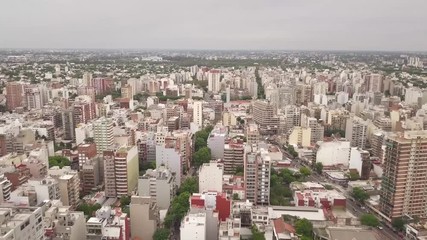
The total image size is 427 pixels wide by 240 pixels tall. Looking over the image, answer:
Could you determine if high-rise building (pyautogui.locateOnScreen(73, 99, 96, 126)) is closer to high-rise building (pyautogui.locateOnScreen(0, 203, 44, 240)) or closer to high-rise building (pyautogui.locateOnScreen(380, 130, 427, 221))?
high-rise building (pyautogui.locateOnScreen(0, 203, 44, 240))

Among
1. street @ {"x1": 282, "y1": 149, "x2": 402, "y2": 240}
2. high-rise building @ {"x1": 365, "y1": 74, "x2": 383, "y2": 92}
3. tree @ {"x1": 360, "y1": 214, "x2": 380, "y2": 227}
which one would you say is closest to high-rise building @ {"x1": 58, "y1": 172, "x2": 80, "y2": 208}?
tree @ {"x1": 360, "y1": 214, "x2": 380, "y2": 227}

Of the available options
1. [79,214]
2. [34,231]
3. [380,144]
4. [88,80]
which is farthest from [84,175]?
[88,80]

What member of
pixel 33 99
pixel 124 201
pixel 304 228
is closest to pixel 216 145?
pixel 124 201

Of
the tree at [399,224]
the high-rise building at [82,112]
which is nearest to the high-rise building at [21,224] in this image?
the tree at [399,224]

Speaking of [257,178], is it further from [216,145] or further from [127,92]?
[127,92]

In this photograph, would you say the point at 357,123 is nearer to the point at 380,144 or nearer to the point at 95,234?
the point at 380,144

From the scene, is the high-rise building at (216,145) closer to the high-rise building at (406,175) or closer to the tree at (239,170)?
the tree at (239,170)
